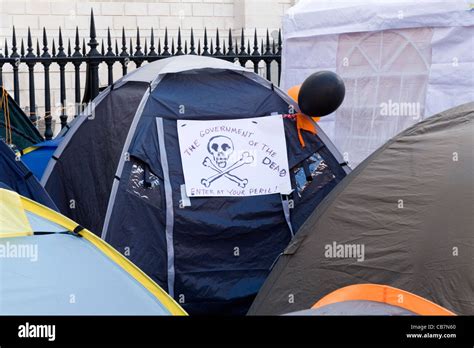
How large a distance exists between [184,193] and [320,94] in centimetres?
110

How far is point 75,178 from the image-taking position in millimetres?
6051

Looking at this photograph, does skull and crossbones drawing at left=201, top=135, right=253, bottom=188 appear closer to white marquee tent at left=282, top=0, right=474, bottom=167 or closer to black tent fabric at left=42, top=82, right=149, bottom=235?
black tent fabric at left=42, top=82, right=149, bottom=235

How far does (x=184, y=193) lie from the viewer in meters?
5.33

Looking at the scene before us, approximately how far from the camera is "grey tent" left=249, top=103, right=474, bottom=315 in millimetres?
3740

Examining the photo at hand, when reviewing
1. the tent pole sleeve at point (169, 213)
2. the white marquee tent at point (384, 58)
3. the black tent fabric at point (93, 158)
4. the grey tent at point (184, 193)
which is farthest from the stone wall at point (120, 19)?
the tent pole sleeve at point (169, 213)

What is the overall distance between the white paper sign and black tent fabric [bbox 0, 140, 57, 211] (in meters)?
0.90

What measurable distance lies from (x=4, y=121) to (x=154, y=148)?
2.76m

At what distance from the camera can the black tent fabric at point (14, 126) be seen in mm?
7648

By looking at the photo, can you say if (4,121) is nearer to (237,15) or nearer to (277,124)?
(277,124)

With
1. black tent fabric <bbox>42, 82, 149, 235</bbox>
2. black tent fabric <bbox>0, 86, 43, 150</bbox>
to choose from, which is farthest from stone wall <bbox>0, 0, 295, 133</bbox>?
black tent fabric <bbox>42, 82, 149, 235</bbox>

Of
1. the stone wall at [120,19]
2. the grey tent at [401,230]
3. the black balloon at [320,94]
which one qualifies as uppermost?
the stone wall at [120,19]

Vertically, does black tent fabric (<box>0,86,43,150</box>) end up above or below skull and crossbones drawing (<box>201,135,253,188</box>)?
above

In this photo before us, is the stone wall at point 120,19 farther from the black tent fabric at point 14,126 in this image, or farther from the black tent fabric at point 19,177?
the black tent fabric at point 19,177

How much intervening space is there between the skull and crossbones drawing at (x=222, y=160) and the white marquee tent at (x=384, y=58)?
254 cm
